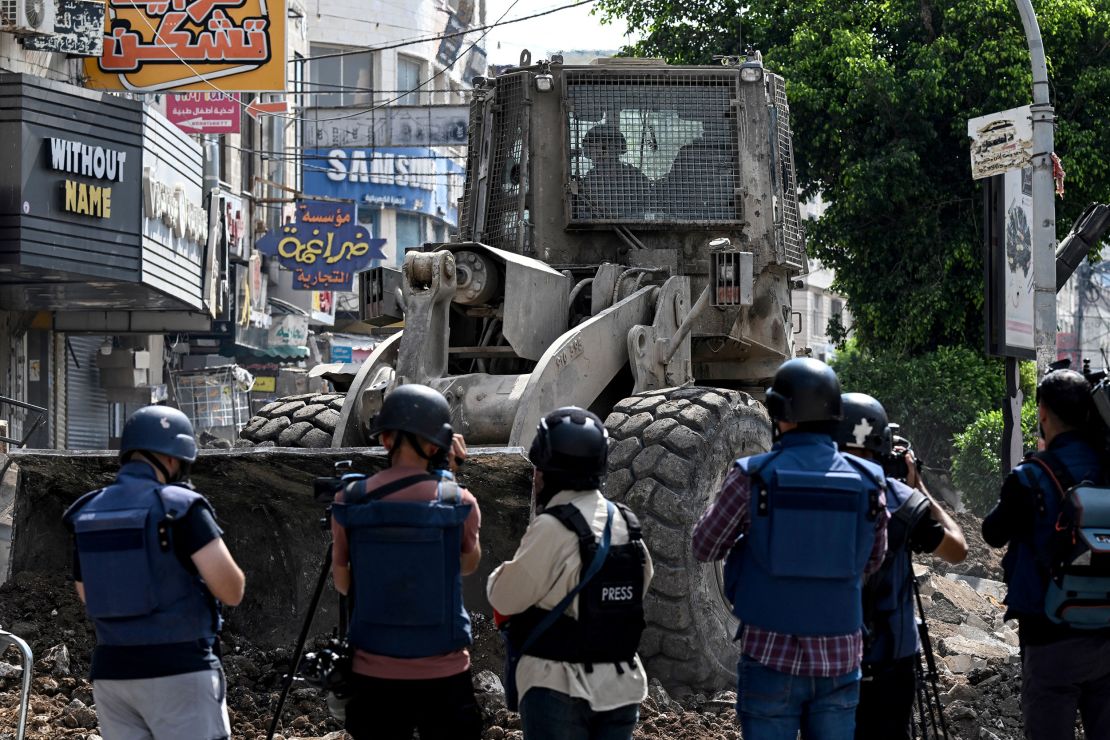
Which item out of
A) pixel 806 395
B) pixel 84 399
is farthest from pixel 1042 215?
pixel 84 399

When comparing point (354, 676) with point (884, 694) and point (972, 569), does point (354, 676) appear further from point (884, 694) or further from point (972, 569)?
point (972, 569)

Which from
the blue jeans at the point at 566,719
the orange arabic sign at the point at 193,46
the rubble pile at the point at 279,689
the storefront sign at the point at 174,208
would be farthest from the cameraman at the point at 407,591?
the orange arabic sign at the point at 193,46

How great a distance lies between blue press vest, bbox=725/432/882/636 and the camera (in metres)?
4.86

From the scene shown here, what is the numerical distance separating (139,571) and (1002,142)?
9.84 meters

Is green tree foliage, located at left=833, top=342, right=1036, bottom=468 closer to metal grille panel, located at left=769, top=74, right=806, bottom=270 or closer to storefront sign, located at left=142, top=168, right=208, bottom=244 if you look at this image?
storefront sign, located at left=142, top=168, right=208, bottom=244

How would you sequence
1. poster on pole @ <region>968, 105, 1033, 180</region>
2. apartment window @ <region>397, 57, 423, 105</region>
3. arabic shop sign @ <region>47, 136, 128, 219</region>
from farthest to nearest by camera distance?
apartment window @ <region>397, 57, 423, 105</region>, arabic shop sign @ <region>47, 136, 128, 219</region>, poster on pole @ <region>968, 105, 1033, 180</region>

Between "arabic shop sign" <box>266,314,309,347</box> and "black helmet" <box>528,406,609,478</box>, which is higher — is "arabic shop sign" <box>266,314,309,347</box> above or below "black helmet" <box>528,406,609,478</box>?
above

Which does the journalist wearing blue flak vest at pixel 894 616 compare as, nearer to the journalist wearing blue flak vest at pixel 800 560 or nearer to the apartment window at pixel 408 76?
the journalist wearing blue flak vest at pixel 800 560

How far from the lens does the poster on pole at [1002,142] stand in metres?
12.9

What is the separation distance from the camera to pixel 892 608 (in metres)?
5.51

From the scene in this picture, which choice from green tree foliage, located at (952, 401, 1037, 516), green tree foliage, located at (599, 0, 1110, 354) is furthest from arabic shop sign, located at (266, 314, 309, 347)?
green tree foliage, located at (952, 401, 1037, 516)

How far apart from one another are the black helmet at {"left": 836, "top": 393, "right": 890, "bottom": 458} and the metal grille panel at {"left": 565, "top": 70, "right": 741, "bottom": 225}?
4827mm

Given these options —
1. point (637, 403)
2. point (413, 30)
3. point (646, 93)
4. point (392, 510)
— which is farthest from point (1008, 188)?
point (413, 30)

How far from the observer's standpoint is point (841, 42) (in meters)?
23.5
